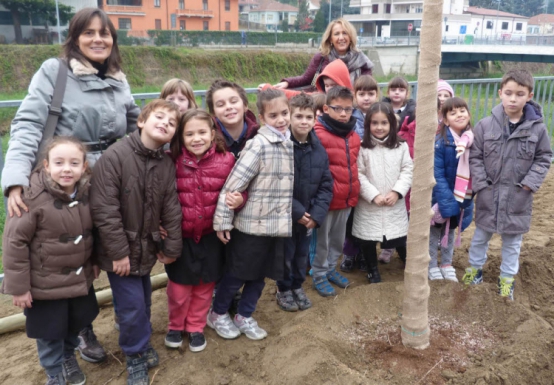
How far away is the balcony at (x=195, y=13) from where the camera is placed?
148ft

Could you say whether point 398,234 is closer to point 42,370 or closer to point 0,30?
point 42,370

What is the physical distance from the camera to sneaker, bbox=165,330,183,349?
10.9 ft

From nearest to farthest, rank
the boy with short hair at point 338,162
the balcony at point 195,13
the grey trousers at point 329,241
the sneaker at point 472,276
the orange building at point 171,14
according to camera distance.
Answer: the boy with short hair at point 338,162
the grey trousers at point 329,241
the sneaker at point 472,276
the orange building at point 171,14
the balcony at point 195,13

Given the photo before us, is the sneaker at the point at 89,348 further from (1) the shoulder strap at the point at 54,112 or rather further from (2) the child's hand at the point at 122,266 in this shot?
(1) the shoulder strap at the point at 54,112

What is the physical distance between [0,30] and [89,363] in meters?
36.2

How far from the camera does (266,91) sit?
3.31 metres

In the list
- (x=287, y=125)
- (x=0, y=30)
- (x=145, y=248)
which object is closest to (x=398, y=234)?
(x=287, y=125)

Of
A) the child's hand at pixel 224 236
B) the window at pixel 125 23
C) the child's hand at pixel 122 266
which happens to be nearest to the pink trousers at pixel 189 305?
the child's hand at pixel 224 236

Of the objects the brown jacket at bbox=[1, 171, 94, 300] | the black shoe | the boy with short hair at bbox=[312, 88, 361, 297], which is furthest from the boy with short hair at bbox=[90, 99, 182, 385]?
the black shoe

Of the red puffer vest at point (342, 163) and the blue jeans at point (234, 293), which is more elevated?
the red puffer vest at point (342, 163)

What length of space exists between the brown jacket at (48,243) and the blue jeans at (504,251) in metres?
3.10

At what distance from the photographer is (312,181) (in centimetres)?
354

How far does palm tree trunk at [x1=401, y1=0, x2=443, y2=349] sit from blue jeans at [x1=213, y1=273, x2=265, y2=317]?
1.05 meters

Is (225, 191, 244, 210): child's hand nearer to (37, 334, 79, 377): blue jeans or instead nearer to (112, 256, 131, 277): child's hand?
(112, 256, 131, 277): child's hand
